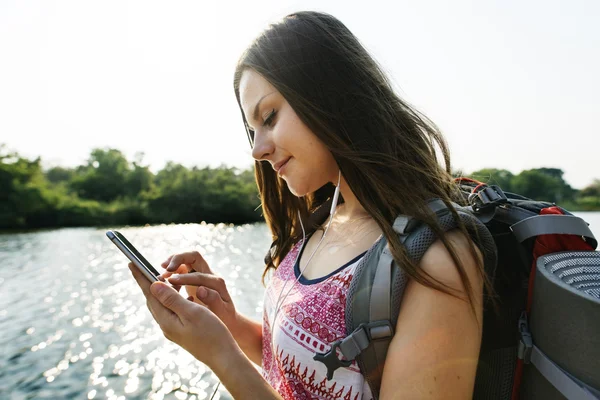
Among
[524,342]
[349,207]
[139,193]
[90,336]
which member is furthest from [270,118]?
[139,193]

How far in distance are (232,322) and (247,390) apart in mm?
641

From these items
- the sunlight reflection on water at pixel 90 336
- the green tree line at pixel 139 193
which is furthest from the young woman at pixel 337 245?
the green tree line at pixel 139 193

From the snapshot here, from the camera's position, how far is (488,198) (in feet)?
3.81

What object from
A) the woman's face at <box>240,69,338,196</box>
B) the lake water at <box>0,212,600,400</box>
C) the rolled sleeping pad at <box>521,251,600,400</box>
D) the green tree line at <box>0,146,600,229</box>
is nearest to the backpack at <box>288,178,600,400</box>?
the rolled sleeping pad at <box>521,251,600,400</box>

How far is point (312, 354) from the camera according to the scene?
1193mm

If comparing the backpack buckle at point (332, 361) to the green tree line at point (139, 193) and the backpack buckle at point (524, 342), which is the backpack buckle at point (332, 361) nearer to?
the backpack buckle at point (524, 342)

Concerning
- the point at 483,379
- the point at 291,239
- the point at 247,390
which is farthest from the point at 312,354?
the point at 291,239

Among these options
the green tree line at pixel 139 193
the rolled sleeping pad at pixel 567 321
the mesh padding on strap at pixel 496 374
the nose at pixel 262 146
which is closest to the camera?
the rolled sleeping pad at pixel 567 321

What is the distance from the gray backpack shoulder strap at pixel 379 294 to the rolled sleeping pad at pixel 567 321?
162mm

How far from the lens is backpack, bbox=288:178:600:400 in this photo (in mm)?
849

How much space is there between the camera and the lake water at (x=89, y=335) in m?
5.31

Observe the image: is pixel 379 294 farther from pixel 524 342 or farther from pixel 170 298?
pixel 170 298

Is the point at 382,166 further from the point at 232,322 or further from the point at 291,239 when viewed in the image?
the point at 232,322

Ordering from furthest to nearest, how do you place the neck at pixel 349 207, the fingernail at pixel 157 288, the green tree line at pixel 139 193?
the green tree line at pixel 139 193
the neck at pixel 349 207
the fingernail at pixel 157 288
